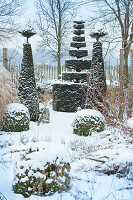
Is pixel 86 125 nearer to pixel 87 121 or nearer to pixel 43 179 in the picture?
pixel 87 121

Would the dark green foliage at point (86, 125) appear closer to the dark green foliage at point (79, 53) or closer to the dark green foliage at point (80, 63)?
the dark green foliage at point (80, 63)

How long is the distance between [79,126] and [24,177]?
3.68m

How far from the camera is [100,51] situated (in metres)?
8.18

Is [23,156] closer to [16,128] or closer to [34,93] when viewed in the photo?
[16,128]

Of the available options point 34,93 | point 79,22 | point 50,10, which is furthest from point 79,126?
point 50,10

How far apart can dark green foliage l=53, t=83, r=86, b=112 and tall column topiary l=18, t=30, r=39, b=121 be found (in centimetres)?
188

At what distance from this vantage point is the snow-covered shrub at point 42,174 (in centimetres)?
284

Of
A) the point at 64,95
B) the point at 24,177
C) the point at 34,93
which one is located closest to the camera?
the point at 24,177

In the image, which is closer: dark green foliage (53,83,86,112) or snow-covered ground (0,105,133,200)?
snow-covered ground (0,105,133,200)

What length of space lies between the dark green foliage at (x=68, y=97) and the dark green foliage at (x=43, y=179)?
6.86 metres

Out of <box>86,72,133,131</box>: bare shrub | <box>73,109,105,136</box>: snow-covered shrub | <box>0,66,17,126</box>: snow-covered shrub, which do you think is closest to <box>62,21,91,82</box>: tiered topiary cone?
<box>86,72,133,131</box>: bare shrub

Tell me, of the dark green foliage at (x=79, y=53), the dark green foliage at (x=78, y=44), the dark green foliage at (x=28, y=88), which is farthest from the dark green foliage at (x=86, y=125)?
the dark green foliage at (x=78, y=44)

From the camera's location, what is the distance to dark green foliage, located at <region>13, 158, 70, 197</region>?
2.84 meters

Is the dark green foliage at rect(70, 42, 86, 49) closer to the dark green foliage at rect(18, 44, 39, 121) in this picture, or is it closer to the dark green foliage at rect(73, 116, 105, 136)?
the dark green foliage at rect(18, 44, 39, 121)
